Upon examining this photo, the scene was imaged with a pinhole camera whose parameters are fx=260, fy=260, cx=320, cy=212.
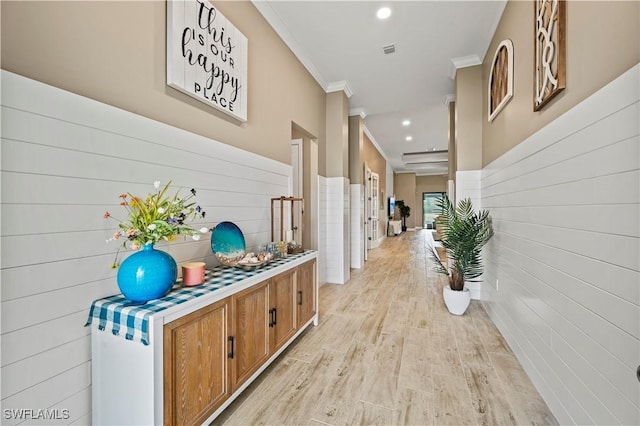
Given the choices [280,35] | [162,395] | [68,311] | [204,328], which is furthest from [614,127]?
[280,35]

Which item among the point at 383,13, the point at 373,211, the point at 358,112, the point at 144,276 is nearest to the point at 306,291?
the point at 144,276

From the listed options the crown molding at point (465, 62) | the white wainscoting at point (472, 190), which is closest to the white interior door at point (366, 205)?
the white wainscoting at point (472, 190)

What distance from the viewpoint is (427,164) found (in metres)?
11.2

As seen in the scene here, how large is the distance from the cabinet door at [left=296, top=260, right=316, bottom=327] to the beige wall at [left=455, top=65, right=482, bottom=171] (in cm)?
248

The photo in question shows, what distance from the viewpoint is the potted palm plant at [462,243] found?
278 centimetres

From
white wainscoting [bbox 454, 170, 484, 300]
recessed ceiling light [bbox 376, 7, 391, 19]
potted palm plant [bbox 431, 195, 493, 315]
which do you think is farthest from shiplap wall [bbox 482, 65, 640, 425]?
recessed ceiling light [bbox 376, 7, 391, 19]

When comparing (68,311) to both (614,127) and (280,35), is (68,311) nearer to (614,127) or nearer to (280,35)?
(614,127)

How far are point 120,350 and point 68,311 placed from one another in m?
0.29

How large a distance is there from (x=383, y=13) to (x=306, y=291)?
9.32ft

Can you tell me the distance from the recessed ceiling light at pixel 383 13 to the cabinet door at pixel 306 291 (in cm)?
256

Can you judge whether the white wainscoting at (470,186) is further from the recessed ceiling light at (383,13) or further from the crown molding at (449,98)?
the recessed ceiling light at (383,13)

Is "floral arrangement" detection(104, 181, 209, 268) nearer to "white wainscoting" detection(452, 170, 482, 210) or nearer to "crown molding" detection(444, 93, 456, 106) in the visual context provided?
"white wainscoting" detection(452, 170, 482, 210)

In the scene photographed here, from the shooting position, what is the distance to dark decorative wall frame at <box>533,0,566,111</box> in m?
1.45

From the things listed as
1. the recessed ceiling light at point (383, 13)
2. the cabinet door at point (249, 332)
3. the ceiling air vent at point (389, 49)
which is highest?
the recessed ceiling light at point (383, 13)
